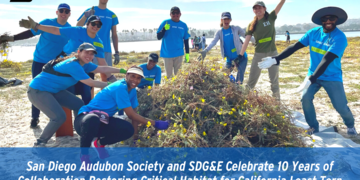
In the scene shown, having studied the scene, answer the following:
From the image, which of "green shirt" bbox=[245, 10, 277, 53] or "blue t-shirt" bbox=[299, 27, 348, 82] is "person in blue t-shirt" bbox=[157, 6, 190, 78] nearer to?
"green shirt" bbox=[245, 10, 277, 53]

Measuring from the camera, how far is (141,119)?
133 inches

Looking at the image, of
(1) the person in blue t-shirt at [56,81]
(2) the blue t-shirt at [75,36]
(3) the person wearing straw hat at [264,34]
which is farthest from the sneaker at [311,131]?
(2) the blue t-shirt at [75,36]

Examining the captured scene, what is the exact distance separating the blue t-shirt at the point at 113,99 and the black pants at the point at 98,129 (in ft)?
0.51

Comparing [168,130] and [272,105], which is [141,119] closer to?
[168,130]

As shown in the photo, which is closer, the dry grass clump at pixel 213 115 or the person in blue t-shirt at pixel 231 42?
the dry grass clump at pixel 213 115

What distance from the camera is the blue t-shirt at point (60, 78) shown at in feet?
11.6

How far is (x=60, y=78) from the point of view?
12.1 feet

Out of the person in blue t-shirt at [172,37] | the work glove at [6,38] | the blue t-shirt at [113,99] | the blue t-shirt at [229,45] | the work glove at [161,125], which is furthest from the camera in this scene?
the person in blue t-shirt at [172,37]

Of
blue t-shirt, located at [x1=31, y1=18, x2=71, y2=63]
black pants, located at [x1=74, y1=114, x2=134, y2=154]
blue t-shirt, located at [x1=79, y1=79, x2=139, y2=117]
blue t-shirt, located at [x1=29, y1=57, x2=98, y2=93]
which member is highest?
blue t-shirt, located at [x1=31, y1=18, x2=71, y2=63]

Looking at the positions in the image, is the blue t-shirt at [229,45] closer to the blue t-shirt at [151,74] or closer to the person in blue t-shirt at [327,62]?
the person in blue t-shirt at [327,62]

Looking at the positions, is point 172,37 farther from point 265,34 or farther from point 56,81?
point 56,81

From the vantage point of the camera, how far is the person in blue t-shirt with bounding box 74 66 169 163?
315cm

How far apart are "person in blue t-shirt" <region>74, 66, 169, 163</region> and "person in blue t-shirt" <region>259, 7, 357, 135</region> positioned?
2.24 m

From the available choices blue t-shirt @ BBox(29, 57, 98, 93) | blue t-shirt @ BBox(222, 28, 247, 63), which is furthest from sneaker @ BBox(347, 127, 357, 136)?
blue t-shirt @ BBox(29, 57, 98, 93)
